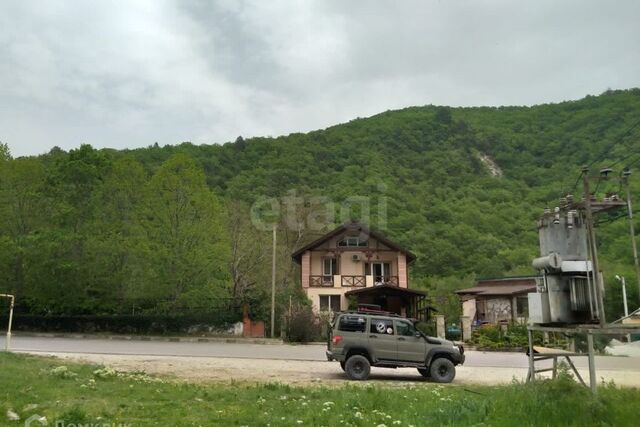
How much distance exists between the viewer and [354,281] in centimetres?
4347

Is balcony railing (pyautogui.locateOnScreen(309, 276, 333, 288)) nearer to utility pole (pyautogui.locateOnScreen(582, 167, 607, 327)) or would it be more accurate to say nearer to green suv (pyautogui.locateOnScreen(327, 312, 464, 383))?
green suv (pyautogui.locateOnScreen(327, 312, 464, 383))

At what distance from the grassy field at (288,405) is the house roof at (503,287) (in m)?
34.5

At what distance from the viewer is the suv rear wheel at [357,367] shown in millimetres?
16438

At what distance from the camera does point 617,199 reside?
10.5 metres

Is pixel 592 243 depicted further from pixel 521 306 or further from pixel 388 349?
pixel 521 306

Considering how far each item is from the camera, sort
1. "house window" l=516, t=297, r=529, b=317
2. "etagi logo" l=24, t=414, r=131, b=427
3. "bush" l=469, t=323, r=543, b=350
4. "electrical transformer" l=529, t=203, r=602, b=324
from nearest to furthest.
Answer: "etagi logo" l=24, t=414, r=131, b=427
"electrical transformer" l=529, t=203, r=602, b=324
"bush" l=469, t=323, r=543, b=350
"house window" l=516, t=297, r=529, b=317

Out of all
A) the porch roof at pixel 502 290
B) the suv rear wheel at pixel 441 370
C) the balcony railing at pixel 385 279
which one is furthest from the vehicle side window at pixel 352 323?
the porch roof at pixel 502 290

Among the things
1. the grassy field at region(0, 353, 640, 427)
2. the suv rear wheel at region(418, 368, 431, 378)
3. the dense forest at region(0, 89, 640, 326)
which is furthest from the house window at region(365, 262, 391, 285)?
the grassy field at region(0, 353, 640, 427)

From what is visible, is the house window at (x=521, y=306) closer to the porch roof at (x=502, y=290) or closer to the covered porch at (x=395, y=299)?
the porch roof at (x=502, y=290)

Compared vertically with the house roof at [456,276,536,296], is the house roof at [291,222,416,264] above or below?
above

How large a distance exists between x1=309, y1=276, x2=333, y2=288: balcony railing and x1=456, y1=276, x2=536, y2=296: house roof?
10906 mm

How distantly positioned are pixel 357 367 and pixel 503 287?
3408 cm

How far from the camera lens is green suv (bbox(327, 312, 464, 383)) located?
659 inches

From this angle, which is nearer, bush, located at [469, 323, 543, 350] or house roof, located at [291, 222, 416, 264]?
bush, located at [469, 323, 543, 350]
